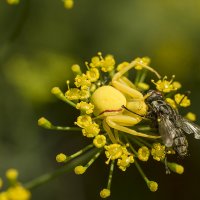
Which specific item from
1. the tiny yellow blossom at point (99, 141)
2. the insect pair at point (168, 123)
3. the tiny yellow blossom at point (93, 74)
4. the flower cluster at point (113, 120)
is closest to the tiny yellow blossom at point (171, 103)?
the flower cluster at point (113, 120)

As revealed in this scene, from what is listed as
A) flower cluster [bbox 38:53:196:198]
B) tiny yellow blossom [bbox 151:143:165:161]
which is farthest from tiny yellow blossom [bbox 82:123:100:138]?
tiny yellow blossom [bbox 151:143:165:161]

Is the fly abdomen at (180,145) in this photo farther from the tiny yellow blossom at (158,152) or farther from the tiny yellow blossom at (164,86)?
the tiny yellow blossom at (164,86)

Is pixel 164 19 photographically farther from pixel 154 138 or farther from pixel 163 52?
pixel 154 138

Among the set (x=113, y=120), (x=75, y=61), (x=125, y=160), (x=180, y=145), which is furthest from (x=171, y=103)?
(x=75, y=61)

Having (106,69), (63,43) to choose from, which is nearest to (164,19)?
(63,43)

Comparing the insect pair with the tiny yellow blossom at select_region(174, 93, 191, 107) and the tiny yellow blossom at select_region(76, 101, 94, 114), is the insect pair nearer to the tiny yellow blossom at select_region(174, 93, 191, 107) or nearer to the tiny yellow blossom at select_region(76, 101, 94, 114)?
the tiny yellow blossom at select_region(174, 93, 191, 107)

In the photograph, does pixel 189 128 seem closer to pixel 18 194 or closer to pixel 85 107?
pixel 85 107

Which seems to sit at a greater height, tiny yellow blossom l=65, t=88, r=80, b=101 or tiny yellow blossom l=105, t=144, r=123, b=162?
tiny yellow blossom l=65, t=88, r=80, b=101
